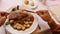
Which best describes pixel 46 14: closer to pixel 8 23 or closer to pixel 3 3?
pixel 8 23

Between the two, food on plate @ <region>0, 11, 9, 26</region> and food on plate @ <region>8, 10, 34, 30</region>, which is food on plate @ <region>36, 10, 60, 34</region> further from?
food on plate @ <region>0, 11, 9, 26</region>

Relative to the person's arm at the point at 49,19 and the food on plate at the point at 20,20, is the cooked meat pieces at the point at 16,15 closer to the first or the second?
the food on plate at the point at 20,20

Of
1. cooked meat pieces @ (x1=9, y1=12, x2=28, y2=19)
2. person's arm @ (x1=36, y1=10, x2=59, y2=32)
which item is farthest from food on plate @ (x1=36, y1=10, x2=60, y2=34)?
cooked meat pieces @ (x1=9, y1=12, x2=28, y2=19)

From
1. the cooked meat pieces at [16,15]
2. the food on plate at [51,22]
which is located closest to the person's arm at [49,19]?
the food on plate at [51,22]

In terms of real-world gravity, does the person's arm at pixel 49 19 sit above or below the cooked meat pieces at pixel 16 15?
below

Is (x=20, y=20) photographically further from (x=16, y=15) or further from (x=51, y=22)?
(x=51, y=22)

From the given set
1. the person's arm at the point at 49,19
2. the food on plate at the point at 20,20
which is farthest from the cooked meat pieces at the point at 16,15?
the person's arm at the point at 49,19

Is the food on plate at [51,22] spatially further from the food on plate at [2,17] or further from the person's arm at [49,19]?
the food on plate at [2,17]

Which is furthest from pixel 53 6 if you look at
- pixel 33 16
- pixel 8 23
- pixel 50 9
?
pixel 8 23
